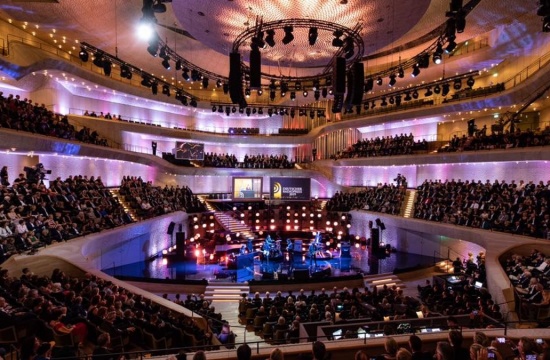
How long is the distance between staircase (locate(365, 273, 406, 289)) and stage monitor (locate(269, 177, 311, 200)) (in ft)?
35.9

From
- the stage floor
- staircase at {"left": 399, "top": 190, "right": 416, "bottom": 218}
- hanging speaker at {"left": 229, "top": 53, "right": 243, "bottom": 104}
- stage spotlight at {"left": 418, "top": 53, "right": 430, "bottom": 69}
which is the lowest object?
the stage floor

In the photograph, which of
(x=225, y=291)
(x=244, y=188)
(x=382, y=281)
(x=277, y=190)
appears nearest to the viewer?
(x=225, y=291)

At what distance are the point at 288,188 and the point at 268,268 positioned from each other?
9.03m

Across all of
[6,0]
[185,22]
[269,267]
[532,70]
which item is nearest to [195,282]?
[269,267]

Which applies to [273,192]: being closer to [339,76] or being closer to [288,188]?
[288,188]

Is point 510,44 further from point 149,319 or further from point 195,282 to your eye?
point 149,319

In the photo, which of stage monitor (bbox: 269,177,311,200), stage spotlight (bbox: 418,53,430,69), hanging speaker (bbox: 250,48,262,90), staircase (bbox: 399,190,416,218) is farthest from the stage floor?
stage spotlight (bbox: 418,53,430,69)

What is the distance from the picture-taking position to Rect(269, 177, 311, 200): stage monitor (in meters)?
27.0

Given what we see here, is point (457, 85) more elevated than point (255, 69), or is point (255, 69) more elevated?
point (457, 85)

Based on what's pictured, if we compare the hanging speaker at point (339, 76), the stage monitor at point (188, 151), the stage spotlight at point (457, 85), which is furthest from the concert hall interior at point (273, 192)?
the stage spotlight at point (457, 85)

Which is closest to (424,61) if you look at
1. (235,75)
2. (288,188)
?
(235,75)

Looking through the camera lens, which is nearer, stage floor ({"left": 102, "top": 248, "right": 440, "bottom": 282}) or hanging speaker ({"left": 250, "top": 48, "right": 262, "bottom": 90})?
hanging speaker ({"left": 250, "top": 48, "right": 262, "bottom": 90})

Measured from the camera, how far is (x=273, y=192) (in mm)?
27000

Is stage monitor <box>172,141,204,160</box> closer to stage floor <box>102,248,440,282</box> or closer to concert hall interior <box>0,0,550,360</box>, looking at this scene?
concert hall interior <box>0,0,550,360</box>
